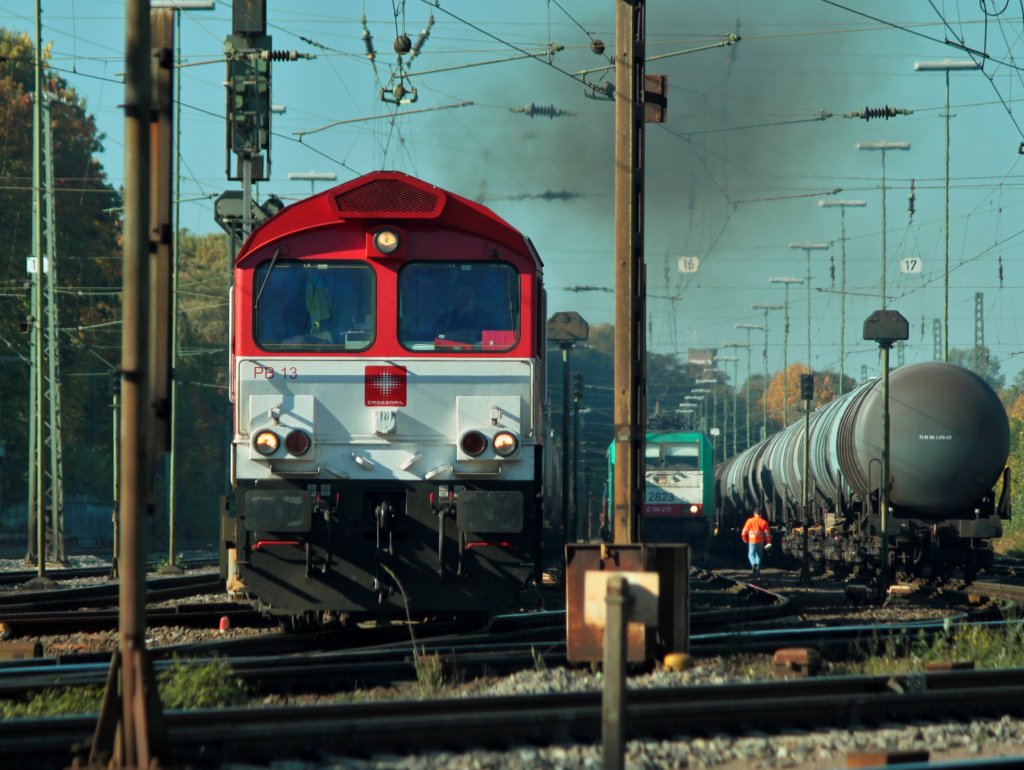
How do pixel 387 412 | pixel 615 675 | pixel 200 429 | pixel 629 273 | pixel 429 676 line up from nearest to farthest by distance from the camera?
pixel 615 675 < pixel 429 676 < pixel 629 273 < pixel 387 412 < pixel 200 429

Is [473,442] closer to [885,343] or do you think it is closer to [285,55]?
[285,55]

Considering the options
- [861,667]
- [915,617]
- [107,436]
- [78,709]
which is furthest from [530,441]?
[107,436]

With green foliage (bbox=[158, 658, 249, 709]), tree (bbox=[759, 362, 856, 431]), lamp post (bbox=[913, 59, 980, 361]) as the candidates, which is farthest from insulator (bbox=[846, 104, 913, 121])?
tree (bbox=[759, 362, 856, 431])

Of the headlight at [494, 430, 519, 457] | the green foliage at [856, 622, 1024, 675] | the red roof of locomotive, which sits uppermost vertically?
the red roof of locomotive

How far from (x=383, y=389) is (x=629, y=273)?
7.59 ft

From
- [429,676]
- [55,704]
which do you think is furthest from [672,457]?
[55,704]

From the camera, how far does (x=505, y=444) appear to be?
37.7 feet

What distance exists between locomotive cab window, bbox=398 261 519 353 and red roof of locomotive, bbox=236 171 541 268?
33 cm

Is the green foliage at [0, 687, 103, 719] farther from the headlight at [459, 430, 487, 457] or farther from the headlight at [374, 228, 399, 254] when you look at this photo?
the headlight at [374, 228, 399, 254]

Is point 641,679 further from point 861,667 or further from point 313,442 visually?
point 313,442

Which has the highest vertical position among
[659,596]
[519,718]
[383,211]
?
[383,211]

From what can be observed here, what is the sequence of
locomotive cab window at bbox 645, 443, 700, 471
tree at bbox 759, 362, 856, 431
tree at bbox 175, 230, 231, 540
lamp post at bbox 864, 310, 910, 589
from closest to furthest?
lamp post at bbox 864, 310, 910, 589, locomotive cab window at bbox 645, 443, 700, 471, tree at bbox 175, 230, 231, 540, tree at bbox 759, 362, 856, 431

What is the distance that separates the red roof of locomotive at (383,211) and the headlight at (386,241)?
129mm

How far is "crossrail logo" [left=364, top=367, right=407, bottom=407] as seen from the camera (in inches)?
459
